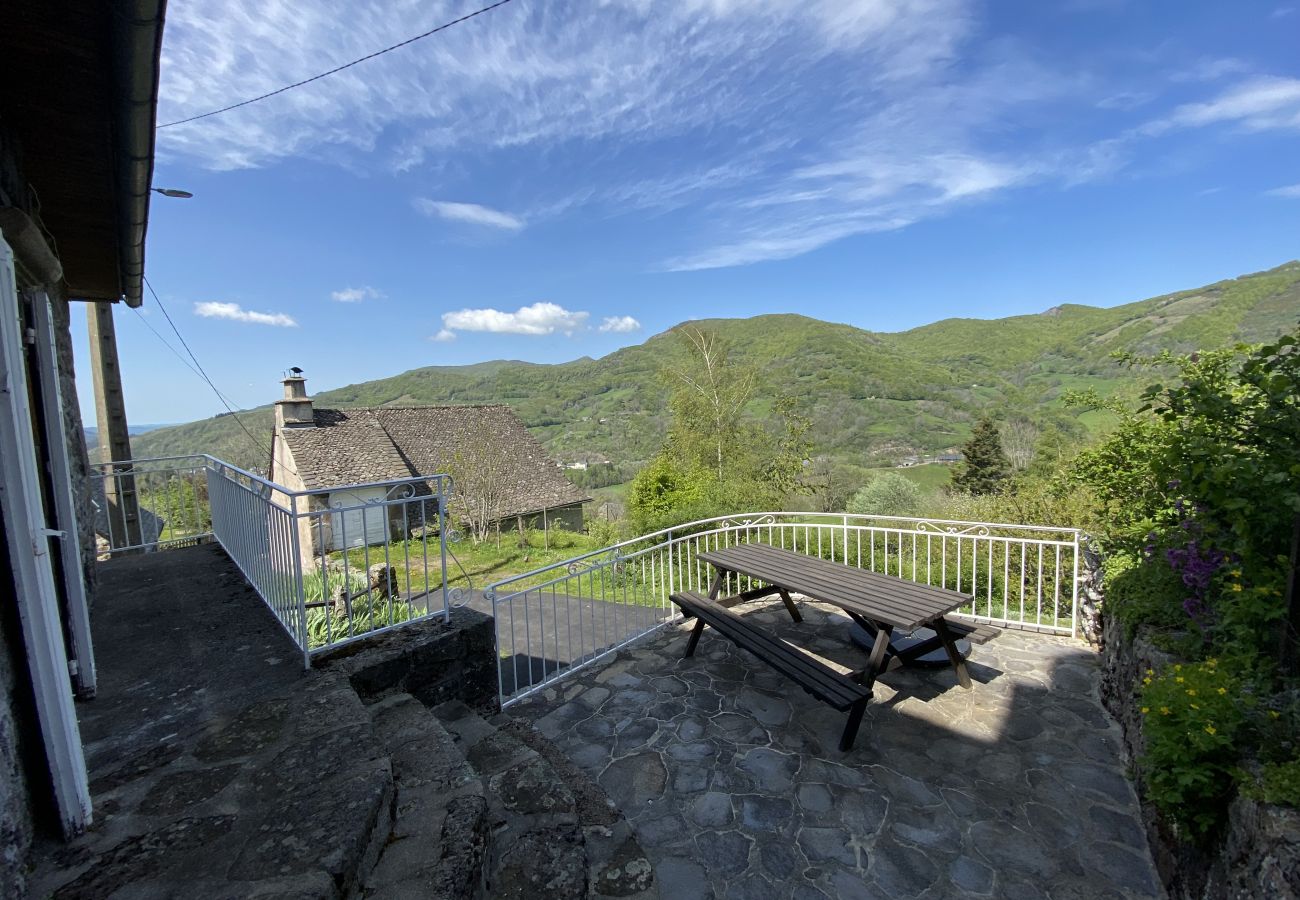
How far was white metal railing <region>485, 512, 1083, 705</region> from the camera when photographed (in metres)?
4.79

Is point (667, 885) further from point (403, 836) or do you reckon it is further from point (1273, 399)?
point (1273, 399)

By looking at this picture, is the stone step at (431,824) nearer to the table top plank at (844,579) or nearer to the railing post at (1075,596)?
the table top plank at (844,579)

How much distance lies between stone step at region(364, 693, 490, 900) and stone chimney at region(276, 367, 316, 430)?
18.5m

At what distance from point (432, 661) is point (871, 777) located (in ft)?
8.78

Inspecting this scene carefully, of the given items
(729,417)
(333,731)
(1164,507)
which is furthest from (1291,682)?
(729,417)

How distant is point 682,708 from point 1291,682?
3092 millimetres

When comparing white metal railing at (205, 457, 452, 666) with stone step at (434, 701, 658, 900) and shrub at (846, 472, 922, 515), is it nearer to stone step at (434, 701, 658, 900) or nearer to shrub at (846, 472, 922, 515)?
stone step at (434, 701, 658, 900)

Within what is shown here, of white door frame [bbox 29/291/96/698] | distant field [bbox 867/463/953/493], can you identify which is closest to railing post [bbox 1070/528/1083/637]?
white door frame [bbox 29/291/96/698]

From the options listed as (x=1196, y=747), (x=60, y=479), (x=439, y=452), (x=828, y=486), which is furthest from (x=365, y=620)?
(x=439, y=452)

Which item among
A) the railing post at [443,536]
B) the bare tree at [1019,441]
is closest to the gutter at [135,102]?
the railing post at [443,536]

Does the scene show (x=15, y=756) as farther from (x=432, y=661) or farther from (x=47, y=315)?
(x=47, y=315)

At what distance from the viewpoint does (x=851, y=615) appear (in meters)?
4.23

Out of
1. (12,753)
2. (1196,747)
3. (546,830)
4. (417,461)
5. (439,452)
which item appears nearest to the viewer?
(12,753)

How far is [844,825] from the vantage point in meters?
2.83
